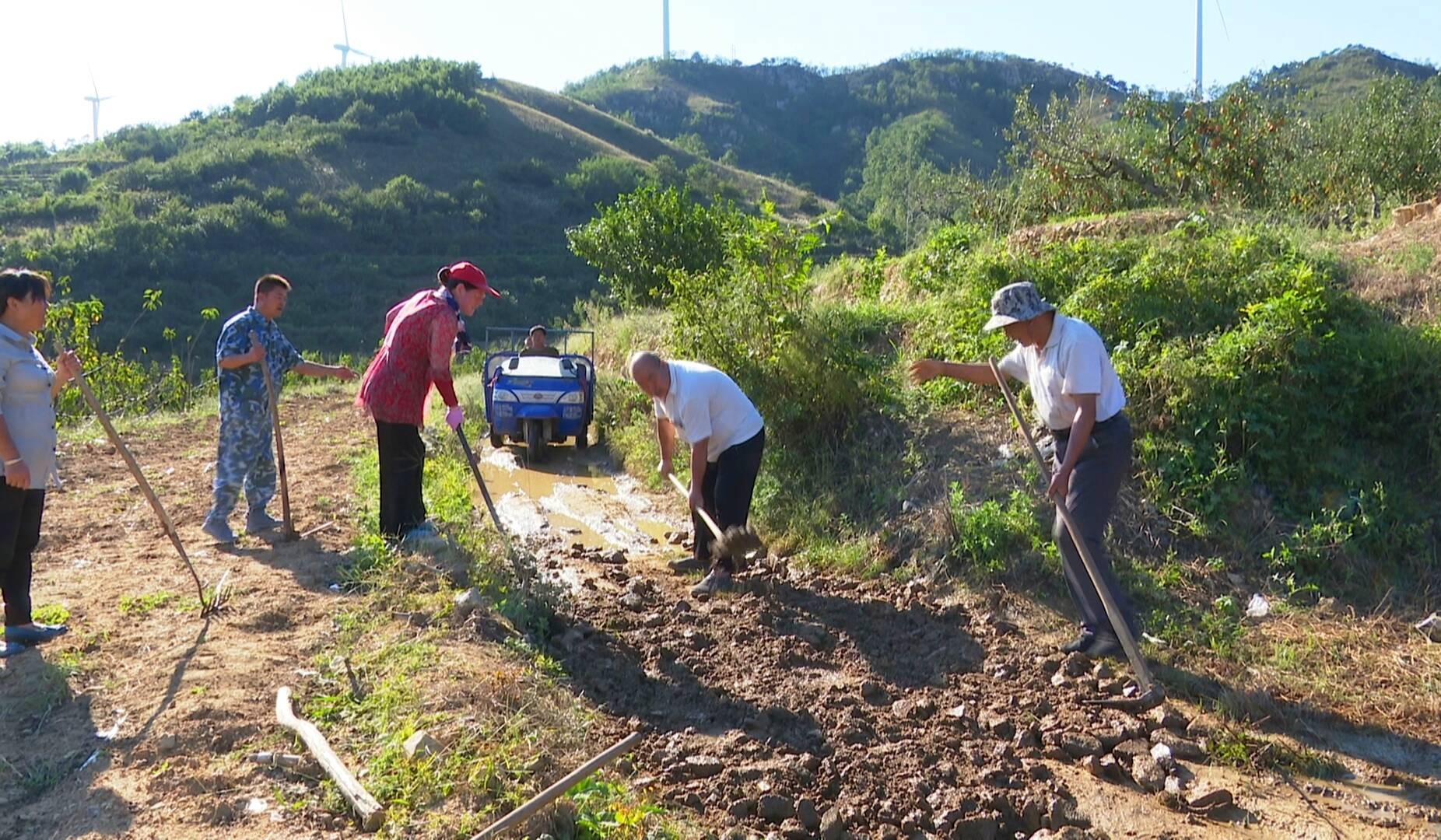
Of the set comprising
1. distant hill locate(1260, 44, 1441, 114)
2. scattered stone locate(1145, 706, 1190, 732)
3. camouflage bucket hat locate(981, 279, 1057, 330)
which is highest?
distant hill locate(1260, 44, 1441, 114)

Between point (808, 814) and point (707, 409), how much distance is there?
269cm

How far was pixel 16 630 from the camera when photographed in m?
4.77

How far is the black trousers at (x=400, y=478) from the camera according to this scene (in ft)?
20.0

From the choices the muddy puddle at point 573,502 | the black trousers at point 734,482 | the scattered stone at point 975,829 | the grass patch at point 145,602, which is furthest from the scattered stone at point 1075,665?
the grass patch at point 145,602

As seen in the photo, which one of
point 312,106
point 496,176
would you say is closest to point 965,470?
point 496,176

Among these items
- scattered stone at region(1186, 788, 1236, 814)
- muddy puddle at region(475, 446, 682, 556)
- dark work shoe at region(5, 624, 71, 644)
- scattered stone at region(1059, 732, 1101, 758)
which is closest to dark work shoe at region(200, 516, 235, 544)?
dark work shoe at region(5, 624, 71, 644)

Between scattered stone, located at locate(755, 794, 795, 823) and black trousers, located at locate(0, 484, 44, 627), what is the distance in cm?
338

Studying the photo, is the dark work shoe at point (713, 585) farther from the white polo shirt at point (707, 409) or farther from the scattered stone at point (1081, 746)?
the scattered stone at point (1081, 746)

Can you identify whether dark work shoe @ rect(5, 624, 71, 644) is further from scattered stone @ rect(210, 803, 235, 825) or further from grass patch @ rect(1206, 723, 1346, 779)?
grass patch @ rect(1206, 723, 1346, 779)

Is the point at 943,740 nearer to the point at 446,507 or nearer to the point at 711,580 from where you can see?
the point at 711,580

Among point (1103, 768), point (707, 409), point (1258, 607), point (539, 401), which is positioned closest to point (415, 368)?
point (707, 409)

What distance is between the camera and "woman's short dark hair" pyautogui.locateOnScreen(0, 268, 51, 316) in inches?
180

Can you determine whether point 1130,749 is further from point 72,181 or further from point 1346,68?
point 1346,68

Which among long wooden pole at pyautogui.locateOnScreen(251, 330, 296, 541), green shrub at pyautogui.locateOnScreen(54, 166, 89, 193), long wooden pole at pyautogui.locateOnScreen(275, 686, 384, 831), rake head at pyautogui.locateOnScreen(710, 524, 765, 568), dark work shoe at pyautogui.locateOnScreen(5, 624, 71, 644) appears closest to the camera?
long wooden pole at pyautogui.locateOnScreen(275, 686, 384, 831)
